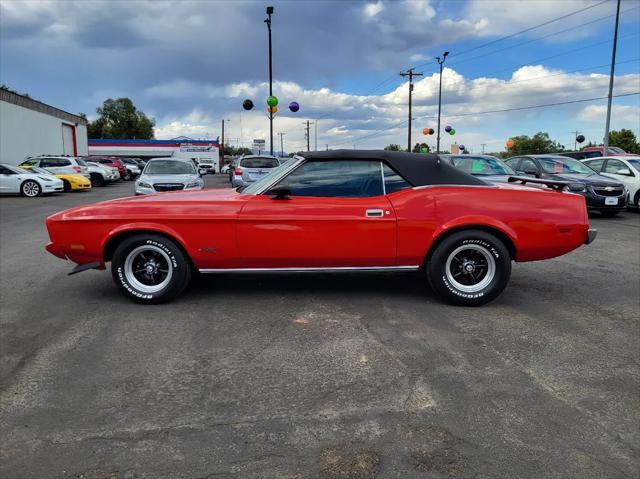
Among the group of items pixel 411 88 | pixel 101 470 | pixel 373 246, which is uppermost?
pixel 411 88

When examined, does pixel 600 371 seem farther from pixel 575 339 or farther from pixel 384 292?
pixel 384 292

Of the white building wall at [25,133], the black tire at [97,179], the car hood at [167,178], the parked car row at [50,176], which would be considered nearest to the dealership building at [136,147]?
the white building wall at [25,133]

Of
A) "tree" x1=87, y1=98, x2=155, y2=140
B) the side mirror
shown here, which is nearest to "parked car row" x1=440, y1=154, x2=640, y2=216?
the side mirror

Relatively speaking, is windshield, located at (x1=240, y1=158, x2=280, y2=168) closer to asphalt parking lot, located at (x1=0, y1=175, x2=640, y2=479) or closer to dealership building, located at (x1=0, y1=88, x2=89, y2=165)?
asphalt parking lot, located at (x1=0, y1=175, x2=640, y2=479)

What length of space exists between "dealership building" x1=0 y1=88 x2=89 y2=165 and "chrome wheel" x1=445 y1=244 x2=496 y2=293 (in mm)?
33732

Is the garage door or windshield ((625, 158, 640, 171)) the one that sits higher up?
the garage door

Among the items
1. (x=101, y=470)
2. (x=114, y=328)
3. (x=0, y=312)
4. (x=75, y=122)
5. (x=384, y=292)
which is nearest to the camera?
(x=101, y=470)

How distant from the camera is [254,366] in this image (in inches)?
138

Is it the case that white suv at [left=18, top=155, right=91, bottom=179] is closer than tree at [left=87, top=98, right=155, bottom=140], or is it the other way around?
white suv at [left=18, top=155, right=91, bottom=179]

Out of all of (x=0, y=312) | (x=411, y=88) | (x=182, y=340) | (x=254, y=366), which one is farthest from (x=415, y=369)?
(x=411, y=88)

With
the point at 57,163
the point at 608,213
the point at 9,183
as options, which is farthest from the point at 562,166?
the point at 57,163

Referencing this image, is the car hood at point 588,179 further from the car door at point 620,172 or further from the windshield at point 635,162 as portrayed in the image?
the windshield at point 635,162

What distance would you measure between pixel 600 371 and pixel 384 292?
A: 2.28m

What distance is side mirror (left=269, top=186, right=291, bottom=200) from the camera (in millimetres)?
4816
